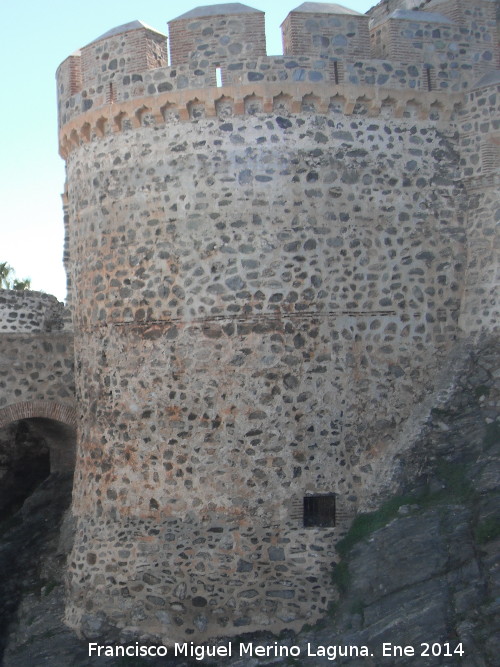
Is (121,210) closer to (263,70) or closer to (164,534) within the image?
(263,70)

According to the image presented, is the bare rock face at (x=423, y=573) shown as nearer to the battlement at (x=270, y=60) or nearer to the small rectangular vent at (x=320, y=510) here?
the small rectangular vent at (x=320, y=510)

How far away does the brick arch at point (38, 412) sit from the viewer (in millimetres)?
11898

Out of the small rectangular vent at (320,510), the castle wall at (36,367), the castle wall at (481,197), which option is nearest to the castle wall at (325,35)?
the castle wall at (481,197)

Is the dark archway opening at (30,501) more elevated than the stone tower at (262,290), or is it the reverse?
the stone tower at (262,290)

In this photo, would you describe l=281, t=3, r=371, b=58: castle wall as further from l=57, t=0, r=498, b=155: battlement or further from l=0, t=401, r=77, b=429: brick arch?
l=0, t=401, r=77, b=429: brick arch

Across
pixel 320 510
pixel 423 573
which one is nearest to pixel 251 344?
pixel 320 510

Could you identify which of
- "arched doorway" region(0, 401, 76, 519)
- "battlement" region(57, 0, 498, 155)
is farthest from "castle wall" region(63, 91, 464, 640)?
"arched doorway" region(0, 401, 76, 519)

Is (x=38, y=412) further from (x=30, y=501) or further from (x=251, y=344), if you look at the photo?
(x=251, y=344)

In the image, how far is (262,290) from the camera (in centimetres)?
958

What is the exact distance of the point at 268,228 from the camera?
9.62 metres

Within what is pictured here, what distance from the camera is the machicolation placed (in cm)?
944

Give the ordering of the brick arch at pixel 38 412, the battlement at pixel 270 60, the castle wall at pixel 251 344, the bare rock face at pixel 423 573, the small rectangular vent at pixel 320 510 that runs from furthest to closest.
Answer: the brick arch at pixel 38 412, the battlement at pixel 270 60, the small rectangular vent at pixel 320 510, the castle wall at pixel 251 344, the bare rock face at pixel 423 573

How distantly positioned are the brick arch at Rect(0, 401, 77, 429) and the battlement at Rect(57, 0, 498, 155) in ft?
11.7

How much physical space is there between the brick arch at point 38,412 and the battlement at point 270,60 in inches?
140
